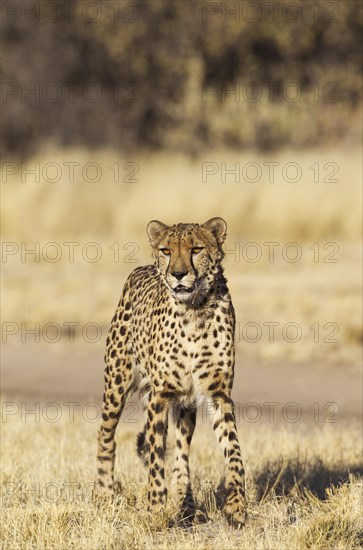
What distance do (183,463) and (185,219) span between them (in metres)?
10.0

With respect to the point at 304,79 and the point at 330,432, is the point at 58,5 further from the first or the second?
the point at 330,432

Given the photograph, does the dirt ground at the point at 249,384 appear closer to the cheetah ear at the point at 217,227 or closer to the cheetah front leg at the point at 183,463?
the cheetah front leg at the point at 183,463

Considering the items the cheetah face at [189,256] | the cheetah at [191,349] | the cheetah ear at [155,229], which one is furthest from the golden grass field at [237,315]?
the cheetah ear at [155,229]

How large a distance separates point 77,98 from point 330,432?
1414cm

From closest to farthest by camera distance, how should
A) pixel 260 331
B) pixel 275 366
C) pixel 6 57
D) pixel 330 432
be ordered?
pixel 330 432
pixel 275 366
pixel 260 331
pixel 6 57

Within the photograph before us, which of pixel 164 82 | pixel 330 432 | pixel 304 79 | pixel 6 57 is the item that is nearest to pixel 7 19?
pixel 6 57

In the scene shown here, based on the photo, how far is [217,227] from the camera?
4863 millimetres

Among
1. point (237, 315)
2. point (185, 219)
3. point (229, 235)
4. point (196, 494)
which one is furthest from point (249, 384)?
point (185, 219)

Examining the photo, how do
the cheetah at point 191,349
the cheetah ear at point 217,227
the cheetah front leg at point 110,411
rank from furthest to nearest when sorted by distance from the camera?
the cheetah front leg at point 110,411 < the cheetah ear at point 217,227 < the cheetah at point 191,349

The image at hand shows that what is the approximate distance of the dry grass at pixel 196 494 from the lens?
4340mm

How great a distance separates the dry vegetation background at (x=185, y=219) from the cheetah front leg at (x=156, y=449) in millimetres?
115

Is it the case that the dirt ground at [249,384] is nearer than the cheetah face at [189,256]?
No

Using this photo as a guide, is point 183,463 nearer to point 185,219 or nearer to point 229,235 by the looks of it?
point 229,235

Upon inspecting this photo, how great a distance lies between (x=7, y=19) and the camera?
20844 mm
